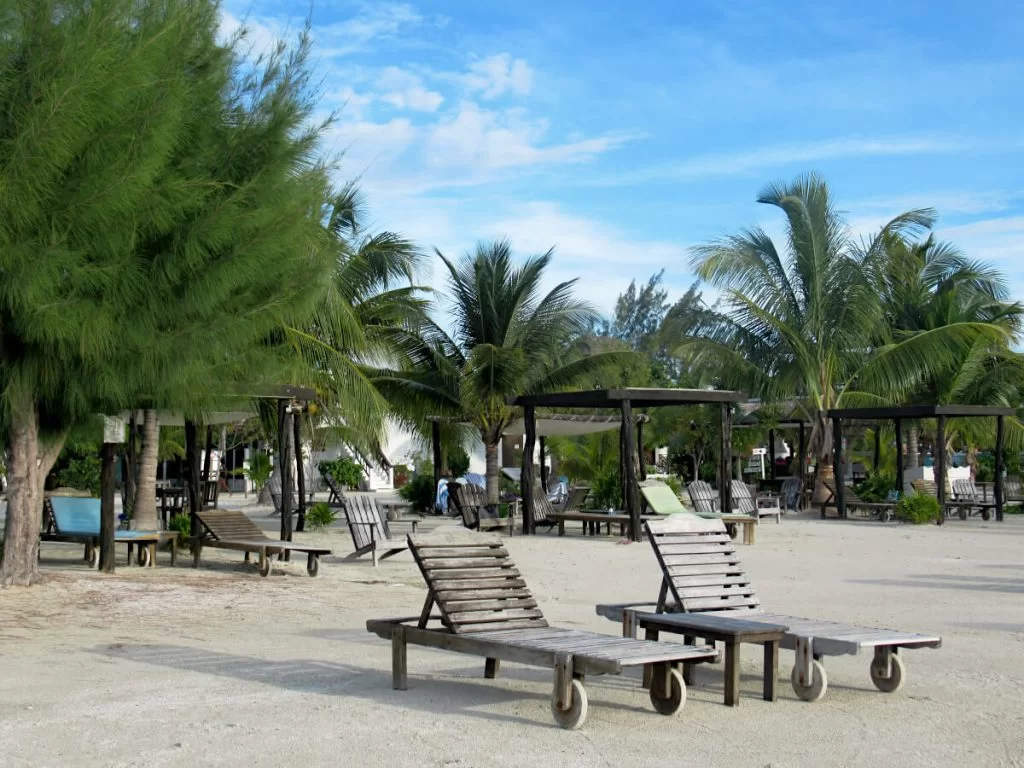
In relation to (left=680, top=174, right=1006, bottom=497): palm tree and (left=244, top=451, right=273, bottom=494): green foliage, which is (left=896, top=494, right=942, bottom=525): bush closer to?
(left=680, top=174, right=1006, bottom=497): palm tree

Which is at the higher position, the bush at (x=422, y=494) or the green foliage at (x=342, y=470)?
the green foliage at (x=342, y=470)

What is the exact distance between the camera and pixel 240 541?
14109mm

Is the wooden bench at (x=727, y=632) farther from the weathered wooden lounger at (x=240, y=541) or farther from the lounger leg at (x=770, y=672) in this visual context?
the weathered wooden lounger at (x=240, y=541)

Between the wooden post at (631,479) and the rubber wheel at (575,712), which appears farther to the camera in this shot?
the wooden post at (631,479)

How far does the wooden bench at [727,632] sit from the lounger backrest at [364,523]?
8106 millimetres

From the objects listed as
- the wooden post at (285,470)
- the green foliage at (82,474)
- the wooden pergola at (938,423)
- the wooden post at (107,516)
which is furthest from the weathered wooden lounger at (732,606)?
the green foliage at (82,474)

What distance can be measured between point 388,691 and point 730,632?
195 centimetres

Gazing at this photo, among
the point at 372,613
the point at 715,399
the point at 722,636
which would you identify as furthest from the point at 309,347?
the point at 722,636

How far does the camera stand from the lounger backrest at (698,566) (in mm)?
7457

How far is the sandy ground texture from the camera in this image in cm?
557

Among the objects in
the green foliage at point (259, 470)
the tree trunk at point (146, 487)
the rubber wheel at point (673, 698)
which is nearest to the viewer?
the rubber wheel at point (673, 698)

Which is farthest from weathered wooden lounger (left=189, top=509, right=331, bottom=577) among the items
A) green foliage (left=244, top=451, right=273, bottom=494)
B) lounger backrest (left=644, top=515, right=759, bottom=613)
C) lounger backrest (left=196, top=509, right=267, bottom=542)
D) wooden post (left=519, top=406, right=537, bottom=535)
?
green foliage (left=244, top=451, right=273, bottom=494)

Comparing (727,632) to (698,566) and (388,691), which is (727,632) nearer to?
(698,566)

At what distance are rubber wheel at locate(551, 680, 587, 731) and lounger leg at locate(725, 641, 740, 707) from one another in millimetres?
930
